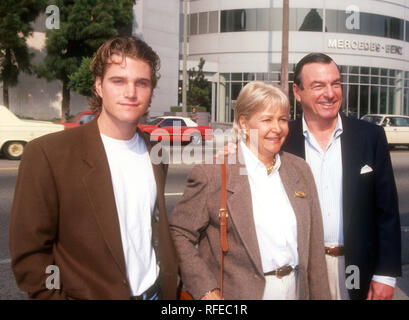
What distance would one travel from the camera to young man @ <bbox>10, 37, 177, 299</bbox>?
1.94 meters

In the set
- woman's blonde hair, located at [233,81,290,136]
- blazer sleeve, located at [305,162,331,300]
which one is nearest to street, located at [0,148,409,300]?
blazer sleeve, located at [305,162,331,300]

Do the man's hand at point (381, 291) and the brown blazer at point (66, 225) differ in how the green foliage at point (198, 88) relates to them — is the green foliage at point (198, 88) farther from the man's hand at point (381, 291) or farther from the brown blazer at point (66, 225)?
the brown blazer at point (66, 225)

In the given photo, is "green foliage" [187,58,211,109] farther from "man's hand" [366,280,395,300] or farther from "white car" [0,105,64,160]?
"man's hand" [366,280,395,300]

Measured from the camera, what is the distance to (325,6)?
1409 inches

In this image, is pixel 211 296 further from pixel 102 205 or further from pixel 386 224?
pixel 386 224

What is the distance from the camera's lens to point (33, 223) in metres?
1.92

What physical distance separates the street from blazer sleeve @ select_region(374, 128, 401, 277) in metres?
2.25

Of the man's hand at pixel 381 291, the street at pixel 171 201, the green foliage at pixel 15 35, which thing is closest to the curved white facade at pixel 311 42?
the green foliage at pixel 15 35

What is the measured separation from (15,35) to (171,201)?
22.9m

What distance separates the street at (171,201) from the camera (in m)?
4.71

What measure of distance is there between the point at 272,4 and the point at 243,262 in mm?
35934

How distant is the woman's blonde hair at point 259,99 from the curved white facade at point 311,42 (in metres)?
32.6

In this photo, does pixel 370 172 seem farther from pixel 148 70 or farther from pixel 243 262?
pixel 148 70
